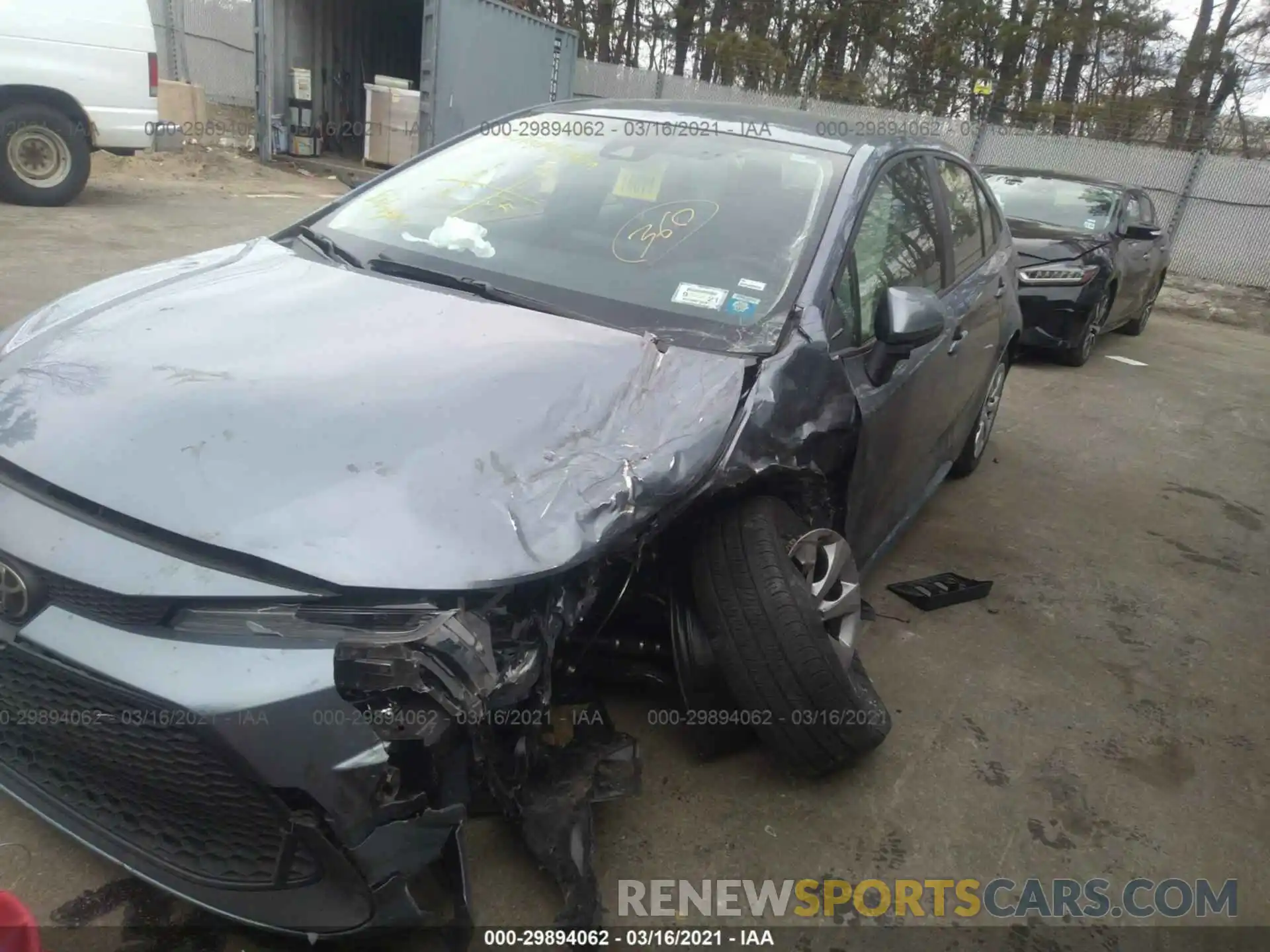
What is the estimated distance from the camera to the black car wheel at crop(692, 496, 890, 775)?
219 centimetres

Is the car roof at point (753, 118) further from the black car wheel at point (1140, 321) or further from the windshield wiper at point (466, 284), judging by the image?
the black car wheel at point (1140, 321)

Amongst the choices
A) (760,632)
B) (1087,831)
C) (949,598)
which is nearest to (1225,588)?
(949,598)

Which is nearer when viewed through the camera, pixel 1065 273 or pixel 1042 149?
pixel 1065 273

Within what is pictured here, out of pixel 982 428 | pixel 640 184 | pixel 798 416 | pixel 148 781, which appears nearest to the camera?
pixel 148 781

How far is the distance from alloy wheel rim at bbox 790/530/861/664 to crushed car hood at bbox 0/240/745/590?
518 mm

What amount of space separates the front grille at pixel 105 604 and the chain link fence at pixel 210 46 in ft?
55.5

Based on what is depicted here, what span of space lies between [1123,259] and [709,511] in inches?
287

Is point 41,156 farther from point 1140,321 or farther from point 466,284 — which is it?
point 1140,321

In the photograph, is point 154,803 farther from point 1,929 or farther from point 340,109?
point 340,109

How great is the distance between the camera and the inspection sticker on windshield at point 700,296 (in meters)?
2.53

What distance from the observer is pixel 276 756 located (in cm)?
149

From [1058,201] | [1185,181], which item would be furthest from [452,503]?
[1185,181]

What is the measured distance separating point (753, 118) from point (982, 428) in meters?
2.32

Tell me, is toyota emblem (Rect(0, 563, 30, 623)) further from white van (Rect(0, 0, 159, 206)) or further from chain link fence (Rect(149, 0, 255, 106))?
chain link fence (Rect(149, 0, 255, 106))
